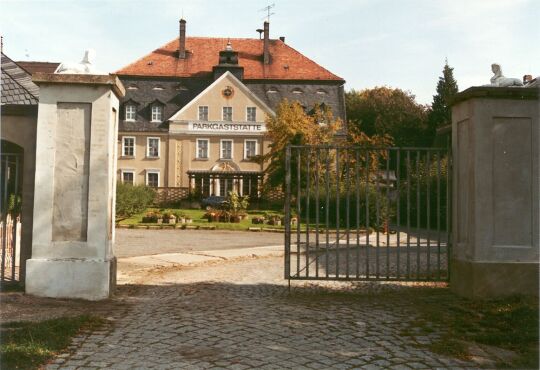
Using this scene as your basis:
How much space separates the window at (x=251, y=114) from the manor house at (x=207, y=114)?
8 cm

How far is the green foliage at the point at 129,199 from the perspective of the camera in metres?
26.6

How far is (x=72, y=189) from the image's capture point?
272 inches

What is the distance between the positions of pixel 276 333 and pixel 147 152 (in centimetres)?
4134

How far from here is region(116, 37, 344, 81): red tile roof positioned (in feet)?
156

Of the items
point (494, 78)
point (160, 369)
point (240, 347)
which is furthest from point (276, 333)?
point (494, 78)

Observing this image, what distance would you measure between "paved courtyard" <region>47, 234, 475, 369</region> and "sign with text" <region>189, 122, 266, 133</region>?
3688 centimetres

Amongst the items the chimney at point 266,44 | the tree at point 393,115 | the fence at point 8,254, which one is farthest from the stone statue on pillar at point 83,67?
the tree at point 393,115

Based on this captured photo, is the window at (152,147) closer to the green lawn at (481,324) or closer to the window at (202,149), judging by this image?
the window at (202,149)

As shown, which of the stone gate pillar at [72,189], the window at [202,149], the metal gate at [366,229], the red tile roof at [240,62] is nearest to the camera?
the stone gate pillar at [72,189]

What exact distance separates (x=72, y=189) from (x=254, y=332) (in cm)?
320

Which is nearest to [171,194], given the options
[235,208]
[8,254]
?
[235,208]

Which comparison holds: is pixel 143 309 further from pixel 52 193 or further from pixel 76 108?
pixel 76 108

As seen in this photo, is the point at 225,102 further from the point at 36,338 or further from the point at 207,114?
the point at 36,338

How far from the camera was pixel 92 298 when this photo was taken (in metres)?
6.80
